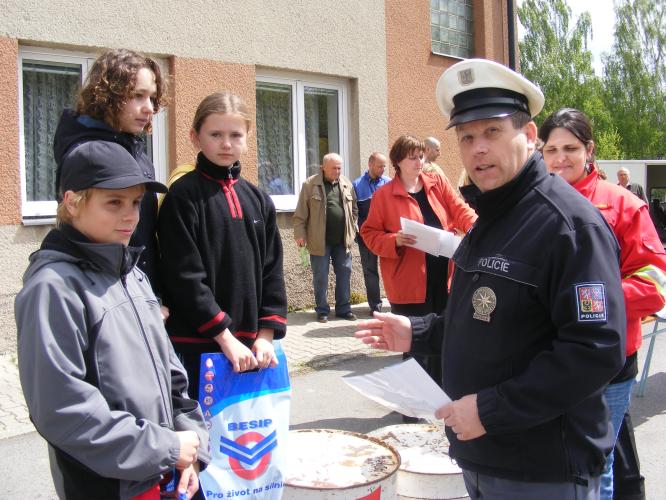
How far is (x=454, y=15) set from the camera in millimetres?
11422

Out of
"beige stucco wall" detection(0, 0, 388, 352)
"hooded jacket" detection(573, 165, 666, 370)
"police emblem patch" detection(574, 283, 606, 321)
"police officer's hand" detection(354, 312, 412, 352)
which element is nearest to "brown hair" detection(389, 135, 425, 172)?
"hooded jacket" detection(573, 165, 666, 370)

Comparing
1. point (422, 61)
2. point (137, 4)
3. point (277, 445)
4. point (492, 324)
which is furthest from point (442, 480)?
point (422, 61)

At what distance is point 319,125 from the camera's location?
382 inches

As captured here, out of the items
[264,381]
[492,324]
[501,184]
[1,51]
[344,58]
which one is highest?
[344,58]

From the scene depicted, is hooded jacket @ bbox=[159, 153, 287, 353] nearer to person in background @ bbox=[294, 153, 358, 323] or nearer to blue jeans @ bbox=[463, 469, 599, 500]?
blue jeans @ bbox=[463, 469, 599, 500]

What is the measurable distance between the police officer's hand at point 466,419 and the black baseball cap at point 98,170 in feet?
3.67

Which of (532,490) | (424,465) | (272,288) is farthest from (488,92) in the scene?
(424,465)

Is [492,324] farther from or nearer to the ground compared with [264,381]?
farther from the ground

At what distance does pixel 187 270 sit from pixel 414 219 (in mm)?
2413

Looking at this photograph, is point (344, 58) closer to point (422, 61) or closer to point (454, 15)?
point (422, 61)

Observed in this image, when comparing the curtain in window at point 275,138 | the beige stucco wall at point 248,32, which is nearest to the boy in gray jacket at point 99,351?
the beige stucco wall at point 248,32

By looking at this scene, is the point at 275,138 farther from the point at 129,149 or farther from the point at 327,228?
the point at 129,149

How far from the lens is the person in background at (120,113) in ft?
8.54

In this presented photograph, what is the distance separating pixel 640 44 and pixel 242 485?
43208mm
